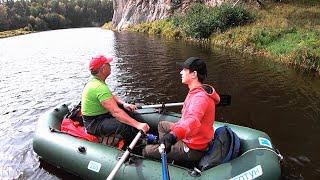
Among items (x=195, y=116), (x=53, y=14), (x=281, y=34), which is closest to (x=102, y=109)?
(x=195, y=116)

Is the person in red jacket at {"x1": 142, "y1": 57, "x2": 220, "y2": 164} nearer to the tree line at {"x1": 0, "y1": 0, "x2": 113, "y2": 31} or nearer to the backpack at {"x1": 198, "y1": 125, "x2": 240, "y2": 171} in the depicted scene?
the backpack at {"x1": 198, "y1": 125, "x2": 240, "y2": 171}

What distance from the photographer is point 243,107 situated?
13164 mm

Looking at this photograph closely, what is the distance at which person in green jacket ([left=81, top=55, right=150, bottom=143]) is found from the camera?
809 cm

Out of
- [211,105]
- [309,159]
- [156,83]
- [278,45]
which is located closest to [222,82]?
[156,83]

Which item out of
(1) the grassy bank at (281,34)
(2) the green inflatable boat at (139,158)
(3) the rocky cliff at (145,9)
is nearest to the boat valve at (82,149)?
(2) the green inflatable boat at (139,158)

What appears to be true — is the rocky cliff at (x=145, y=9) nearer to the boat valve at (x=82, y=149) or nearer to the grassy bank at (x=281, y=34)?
the grassy bank at (x=281, y=34)

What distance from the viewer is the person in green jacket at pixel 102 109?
8.09 m

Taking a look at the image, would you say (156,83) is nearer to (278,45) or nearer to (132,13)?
(278,45)

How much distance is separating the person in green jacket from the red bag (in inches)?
5.8

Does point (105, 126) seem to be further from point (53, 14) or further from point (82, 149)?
point (53, 14)

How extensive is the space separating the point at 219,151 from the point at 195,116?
1269 mm

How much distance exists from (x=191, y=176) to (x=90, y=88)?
2850 mm

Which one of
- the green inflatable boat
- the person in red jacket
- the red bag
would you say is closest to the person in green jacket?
the red bag

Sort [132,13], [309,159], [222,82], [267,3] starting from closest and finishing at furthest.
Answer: [309,159], [222,82], [267,3], [132,13]
